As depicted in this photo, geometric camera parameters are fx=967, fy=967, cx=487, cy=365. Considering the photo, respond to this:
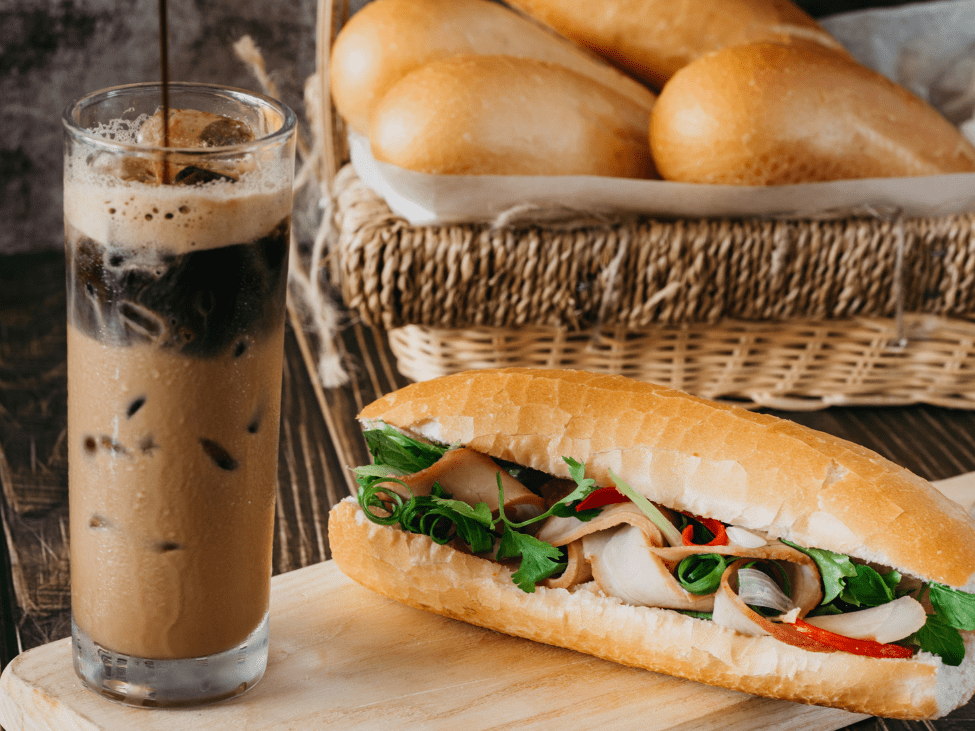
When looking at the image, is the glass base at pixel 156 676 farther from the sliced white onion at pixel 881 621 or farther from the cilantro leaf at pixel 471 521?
the sliced white onion at pixel 881 621

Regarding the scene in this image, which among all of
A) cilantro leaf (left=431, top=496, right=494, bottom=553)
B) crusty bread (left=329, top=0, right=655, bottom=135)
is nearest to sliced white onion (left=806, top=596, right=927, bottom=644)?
cilantro leaf (left=431, top=496, right=494, bottom=553)

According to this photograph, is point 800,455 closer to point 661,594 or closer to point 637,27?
point 661,594

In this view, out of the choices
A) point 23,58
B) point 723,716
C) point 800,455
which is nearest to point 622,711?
point 723,716

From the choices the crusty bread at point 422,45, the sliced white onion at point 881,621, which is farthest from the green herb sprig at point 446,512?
the crusty bread at point 422,45

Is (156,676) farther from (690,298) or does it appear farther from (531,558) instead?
(690,298)

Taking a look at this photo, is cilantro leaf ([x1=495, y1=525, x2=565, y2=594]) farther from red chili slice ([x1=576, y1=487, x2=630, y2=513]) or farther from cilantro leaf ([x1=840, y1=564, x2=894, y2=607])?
cilantro leaf ([x1=840, y1=564, x2=894, y2=607])
